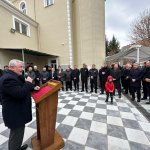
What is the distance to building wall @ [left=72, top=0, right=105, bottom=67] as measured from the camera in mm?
9312

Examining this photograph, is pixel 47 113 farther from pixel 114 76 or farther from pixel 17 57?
pixel 17 57

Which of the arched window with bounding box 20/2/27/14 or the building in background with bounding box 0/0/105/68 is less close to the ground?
the arched window with bounding box 20/2/27/14

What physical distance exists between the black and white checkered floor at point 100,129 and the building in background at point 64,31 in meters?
6.32

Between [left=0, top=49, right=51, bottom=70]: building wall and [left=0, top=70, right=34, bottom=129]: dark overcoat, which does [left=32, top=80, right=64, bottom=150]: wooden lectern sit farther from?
[left=0, top=49, right=51, bottom=70]: building wall

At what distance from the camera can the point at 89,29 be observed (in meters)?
9.38

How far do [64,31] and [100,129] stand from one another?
28.0ft

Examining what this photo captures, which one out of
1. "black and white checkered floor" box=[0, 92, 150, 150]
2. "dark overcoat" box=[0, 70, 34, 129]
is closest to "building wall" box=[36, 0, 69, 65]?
"black and white checkered floor" box=[0, 92, 150, 150]

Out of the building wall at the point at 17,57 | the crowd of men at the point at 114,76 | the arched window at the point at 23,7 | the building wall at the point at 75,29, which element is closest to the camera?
the crowd of men at the point at 114,76

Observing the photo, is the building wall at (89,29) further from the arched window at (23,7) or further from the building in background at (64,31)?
the arched window at (23,7)

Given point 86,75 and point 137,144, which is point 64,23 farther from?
point 137,144

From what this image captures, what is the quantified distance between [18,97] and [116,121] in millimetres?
2471

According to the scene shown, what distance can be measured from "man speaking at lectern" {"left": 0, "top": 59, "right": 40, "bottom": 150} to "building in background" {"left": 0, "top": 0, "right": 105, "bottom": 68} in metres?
7.23

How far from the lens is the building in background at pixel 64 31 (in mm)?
9266

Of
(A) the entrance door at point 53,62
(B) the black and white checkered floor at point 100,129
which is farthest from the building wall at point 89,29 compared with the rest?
(B) the black and white checkered floor at point 100,129
